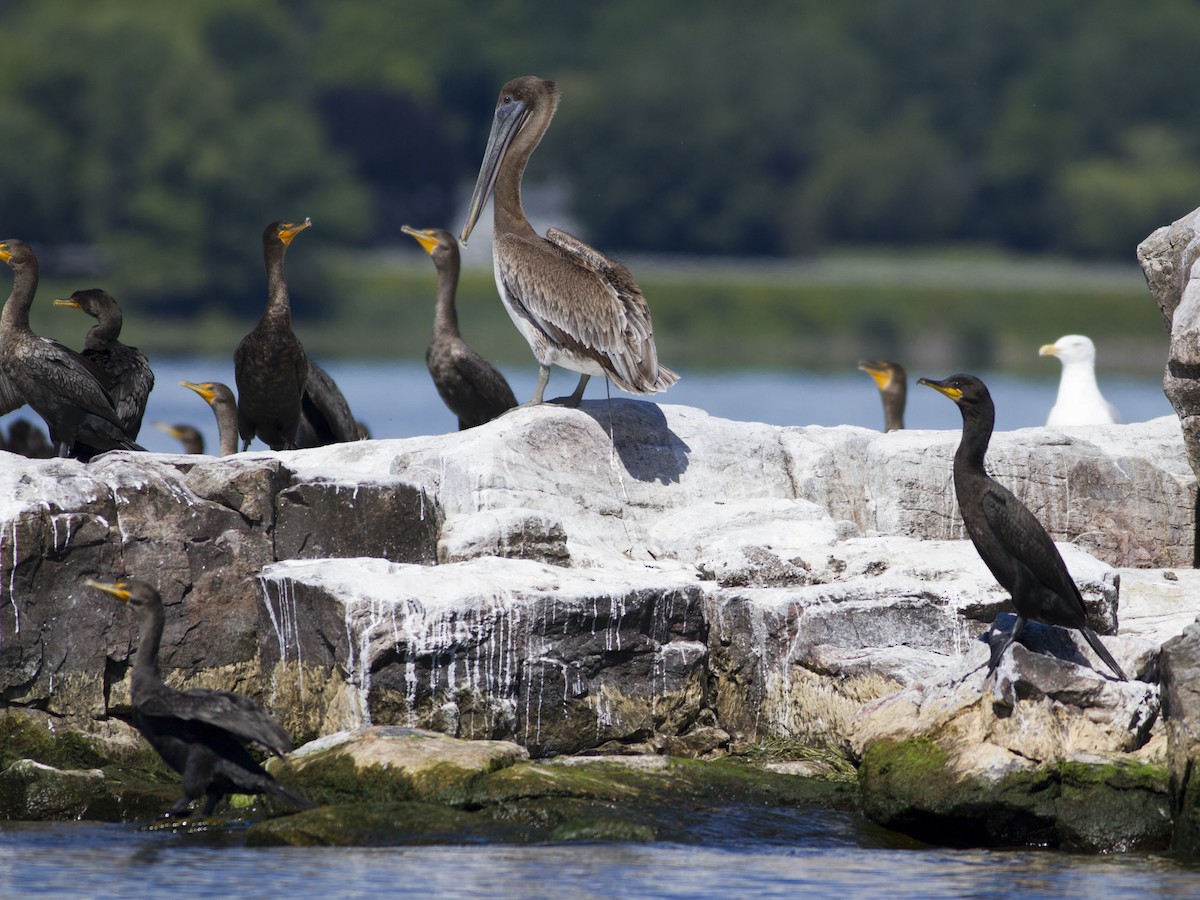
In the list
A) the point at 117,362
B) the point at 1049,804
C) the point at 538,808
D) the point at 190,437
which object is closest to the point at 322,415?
the point at 117,362

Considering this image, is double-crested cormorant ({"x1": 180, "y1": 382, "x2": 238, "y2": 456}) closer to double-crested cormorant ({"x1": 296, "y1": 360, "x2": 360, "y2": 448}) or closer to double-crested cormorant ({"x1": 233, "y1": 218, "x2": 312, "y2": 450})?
double-crested cormorant ({"x1": 296, "y1": 360, "x2": 360, "y2": 448})

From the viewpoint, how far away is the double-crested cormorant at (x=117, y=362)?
963 cm

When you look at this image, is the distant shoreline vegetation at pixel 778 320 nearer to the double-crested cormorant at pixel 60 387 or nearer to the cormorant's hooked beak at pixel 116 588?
the double-crested cormorant at pixel 60 387

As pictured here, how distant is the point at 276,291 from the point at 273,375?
0.53 m

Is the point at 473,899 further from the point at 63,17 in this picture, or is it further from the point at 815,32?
the point at 815,32

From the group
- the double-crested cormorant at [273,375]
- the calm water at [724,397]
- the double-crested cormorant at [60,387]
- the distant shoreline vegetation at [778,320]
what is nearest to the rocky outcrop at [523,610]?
the double-crested cormorant at [60,387]

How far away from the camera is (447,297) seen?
11.9m

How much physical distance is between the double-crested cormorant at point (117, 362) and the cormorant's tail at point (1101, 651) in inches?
171

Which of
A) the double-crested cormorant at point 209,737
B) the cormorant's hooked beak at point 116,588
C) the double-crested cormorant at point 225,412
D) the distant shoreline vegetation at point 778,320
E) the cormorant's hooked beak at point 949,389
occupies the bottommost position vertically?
the double-crested cormorant at point 209,737

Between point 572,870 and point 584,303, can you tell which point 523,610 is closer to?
point 572,870

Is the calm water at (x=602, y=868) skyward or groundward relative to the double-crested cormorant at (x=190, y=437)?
groundward

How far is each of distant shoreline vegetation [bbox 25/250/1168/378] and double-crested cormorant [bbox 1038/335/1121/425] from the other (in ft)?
82.5

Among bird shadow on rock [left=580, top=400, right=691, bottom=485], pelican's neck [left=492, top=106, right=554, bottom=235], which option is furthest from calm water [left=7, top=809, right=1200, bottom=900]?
pelican's neck [left=492, top=106, right=554, bottom=235]

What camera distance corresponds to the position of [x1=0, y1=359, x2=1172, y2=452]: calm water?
79.2 ft
